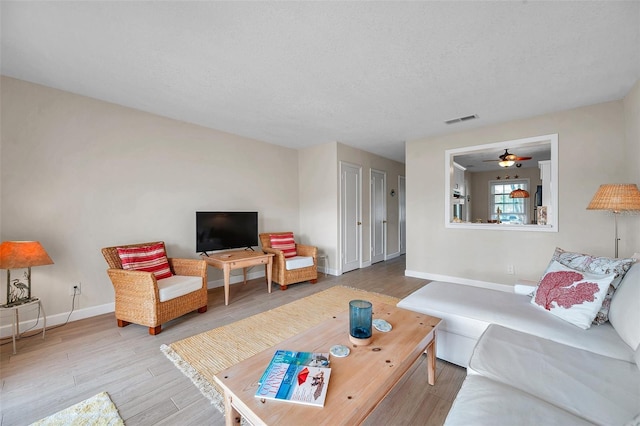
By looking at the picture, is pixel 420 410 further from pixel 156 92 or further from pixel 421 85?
pixel 156 92

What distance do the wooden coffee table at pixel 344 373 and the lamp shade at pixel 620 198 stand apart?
83.0 inches

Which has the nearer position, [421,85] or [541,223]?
[421,85]

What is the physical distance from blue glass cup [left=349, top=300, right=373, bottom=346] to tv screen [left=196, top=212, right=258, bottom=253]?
111 inches

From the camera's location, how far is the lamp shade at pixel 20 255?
2133 mm

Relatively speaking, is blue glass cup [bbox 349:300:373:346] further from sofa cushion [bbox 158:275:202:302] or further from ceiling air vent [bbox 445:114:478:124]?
ceiling air vent [bbox 445:114:478:124]

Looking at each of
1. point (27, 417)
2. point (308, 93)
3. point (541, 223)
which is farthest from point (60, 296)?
point (541, 223)

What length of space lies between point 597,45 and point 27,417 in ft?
15.3

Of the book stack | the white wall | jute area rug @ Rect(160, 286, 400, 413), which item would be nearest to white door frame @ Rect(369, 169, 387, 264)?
jute area rug @ Rect(160, 286, 400, 413)

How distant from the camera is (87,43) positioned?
1.94 metres

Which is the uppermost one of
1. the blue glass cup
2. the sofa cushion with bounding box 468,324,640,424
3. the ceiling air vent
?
the ceiling air vent

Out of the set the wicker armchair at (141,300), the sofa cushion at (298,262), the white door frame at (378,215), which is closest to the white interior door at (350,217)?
the white door frame at (378,215)

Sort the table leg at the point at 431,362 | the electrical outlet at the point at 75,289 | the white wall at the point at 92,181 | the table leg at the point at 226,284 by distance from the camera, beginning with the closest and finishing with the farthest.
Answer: the table leg at the point at 431,362
the white wall at the point at 92,181
the electrical outlet at the point at 75,289
the table leg at the point at 226,284

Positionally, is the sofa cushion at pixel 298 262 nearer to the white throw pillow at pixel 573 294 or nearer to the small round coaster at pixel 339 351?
the small round coaster at pixel 339 351

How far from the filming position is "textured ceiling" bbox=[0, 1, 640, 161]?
164 cm
